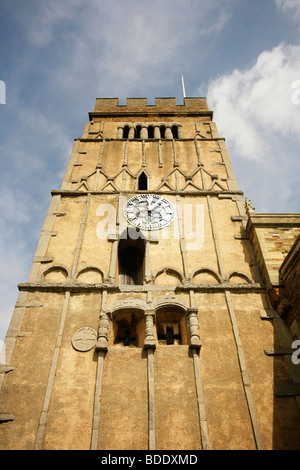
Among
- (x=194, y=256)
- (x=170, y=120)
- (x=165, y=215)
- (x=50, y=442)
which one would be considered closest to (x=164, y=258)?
(x=194, y=256)

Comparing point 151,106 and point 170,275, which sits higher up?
point 151,106

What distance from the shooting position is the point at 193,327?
880cm

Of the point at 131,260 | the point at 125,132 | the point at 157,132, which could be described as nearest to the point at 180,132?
the point at 157,132

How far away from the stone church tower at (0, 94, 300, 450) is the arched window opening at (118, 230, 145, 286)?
0.04 meters

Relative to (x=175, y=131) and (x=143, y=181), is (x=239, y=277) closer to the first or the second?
(x=143, y=181)

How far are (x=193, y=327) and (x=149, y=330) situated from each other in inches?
41.9

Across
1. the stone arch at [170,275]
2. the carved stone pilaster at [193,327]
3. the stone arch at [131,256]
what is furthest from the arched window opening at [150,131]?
the carved stone pilaster at [193,327]

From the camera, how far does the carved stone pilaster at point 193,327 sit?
27.6 feet

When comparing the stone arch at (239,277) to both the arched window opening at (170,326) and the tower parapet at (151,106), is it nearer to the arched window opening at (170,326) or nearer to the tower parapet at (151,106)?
the arched window opening at (170,326)

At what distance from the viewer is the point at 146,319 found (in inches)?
357

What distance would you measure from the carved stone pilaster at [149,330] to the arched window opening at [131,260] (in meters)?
1.94

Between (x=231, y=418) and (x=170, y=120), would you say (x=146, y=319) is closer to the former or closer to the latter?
(x=231, y=418)

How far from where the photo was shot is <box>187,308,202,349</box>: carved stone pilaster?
27.6ft

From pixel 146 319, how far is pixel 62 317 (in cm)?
208
